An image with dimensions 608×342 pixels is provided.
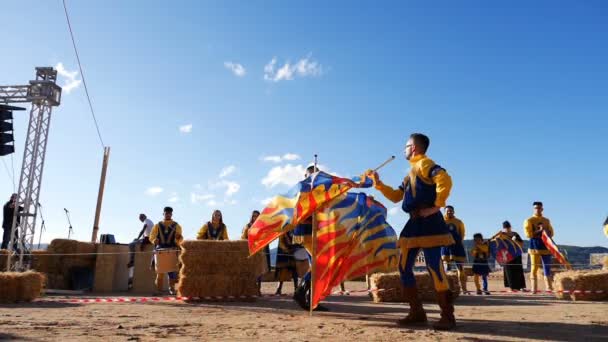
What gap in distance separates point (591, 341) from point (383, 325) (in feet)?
6.24

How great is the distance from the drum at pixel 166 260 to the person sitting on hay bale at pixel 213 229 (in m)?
0.61

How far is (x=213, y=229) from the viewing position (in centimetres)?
991

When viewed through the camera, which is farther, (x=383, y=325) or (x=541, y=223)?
(x=541, y=223)

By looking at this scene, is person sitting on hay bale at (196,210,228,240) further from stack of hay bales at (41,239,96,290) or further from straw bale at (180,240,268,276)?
stack of hay bales at (41,239,96,290)

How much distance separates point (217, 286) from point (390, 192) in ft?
14.5

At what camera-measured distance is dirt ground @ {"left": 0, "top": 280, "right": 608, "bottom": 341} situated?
4223 mm

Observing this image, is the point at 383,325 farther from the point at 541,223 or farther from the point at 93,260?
the point at 93,260

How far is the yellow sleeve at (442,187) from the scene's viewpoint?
4668 millimetres

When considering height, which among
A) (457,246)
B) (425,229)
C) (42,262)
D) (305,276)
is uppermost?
(457,246)

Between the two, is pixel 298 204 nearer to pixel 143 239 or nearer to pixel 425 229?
pixel 425 229

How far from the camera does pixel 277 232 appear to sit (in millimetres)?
5934

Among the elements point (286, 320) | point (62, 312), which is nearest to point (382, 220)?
point (286, 320)

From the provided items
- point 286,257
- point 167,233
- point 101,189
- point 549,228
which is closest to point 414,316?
point 286,257

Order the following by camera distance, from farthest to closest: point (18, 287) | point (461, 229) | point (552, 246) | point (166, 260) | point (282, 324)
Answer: point (461, 229), point (552, 246), point (166, 260), point (18, 287), point (282, 324)
